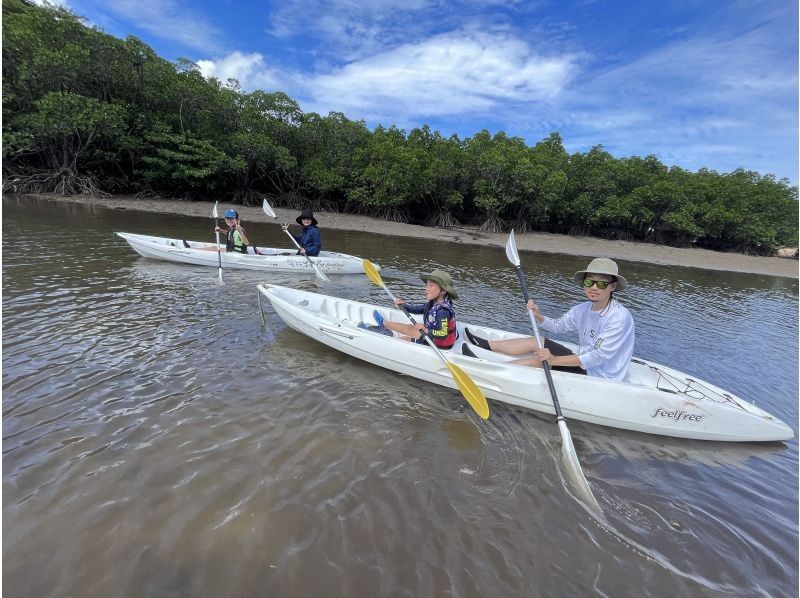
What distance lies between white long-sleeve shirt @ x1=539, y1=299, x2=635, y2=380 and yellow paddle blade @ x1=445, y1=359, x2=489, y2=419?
1.27 m

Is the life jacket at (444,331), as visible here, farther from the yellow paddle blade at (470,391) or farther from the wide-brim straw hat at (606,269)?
the wide-brim straw hat at (606,269)

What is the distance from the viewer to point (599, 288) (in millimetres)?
4527

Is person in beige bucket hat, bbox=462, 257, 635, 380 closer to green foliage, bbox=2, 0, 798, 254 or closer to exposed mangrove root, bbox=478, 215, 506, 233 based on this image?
green foliage, bbox=2, 0, 798, 254

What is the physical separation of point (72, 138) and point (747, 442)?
31700 millimetres

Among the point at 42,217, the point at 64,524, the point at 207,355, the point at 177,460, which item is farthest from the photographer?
the point at 42,217

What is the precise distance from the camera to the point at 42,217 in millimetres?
14938

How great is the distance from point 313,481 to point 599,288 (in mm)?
3737

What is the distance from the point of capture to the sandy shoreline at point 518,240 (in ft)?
73.3

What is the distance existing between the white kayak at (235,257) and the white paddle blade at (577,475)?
850 centimetres

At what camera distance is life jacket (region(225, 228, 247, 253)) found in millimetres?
10711

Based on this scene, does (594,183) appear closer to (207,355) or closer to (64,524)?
(207,355)

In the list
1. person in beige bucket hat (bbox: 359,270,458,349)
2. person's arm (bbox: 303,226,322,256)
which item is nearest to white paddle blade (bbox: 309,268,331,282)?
person's arm (bbox: 303,226,322,256)

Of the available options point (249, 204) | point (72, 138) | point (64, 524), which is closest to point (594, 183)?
point (249, 204)

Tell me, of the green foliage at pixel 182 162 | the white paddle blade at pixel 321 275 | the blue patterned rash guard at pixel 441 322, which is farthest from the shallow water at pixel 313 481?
the green foliage at pixel 182 162
